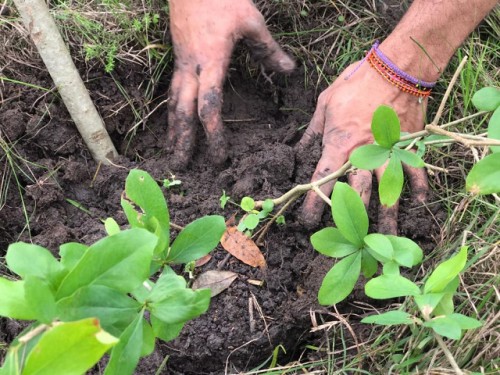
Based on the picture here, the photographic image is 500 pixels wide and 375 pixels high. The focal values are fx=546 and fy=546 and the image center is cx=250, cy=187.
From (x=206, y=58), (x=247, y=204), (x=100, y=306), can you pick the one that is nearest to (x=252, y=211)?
(x=247, y=204)

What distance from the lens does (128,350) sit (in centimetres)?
88

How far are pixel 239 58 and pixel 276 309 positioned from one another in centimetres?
96

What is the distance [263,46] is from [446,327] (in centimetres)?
117

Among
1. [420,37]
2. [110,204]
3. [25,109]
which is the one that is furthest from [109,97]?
[420,37]

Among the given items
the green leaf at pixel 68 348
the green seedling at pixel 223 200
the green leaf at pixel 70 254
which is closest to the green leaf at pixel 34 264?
the green leaf at pixel 70 254

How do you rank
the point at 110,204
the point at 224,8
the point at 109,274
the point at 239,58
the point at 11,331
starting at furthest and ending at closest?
the point at 239,58 < the point at 224,8 < the point at 110,204 < the point at 11,331 < the point at 109,274

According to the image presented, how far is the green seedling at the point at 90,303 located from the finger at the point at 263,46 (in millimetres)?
980

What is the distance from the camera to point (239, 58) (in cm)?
201

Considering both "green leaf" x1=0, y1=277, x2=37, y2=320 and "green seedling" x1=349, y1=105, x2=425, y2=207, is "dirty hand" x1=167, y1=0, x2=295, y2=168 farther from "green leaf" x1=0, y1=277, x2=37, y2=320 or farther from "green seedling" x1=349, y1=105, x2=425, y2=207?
"green leaf" x1=0, y1=277, x2=37, y2=320

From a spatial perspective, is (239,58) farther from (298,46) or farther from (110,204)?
(110,204)

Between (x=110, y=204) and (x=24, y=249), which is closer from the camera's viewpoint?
(x=24, y=249)

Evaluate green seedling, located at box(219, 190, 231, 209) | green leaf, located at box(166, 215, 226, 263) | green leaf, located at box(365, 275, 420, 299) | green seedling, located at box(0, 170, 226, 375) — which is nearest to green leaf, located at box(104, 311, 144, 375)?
green seedling, located at box(0, 170, 226, 375)

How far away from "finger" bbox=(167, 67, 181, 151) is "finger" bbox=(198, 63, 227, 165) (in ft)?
0.30

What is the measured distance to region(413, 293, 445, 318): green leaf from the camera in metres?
1.00
